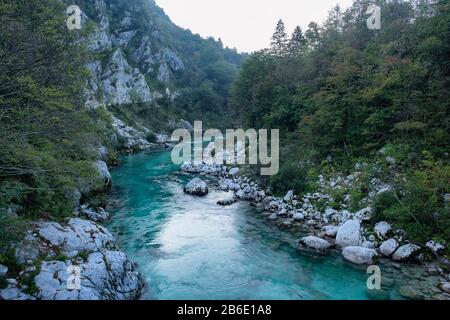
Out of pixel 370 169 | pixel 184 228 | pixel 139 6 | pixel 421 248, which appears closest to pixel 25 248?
pixel 184 228

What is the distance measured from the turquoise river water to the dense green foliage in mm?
3476

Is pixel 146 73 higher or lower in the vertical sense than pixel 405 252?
higher

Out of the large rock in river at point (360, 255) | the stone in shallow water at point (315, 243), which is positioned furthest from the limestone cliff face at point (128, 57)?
the large rock in river at point (360, 255)

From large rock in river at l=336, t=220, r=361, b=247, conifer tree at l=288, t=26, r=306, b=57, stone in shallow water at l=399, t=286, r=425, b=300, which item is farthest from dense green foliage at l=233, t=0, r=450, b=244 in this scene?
conifer tree at l=288, t=26, r=306, b=57

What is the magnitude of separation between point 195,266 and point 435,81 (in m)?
13.5

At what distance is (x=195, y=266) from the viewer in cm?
1058

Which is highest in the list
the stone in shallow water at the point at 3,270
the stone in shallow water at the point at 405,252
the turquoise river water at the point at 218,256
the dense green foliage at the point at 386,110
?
the dense green foliage at the point at 386,110

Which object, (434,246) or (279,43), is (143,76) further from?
(434,246)

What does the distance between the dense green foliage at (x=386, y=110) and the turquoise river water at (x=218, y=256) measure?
3476 mm

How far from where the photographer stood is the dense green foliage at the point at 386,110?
11547 mm

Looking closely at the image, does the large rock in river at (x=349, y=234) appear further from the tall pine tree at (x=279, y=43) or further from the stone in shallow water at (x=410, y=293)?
the tall pine tree at (x=279, y=43)

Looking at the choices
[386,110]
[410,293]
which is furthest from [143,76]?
[410,293]

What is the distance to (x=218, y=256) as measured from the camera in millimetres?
11359

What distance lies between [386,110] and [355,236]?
8.25 metres
